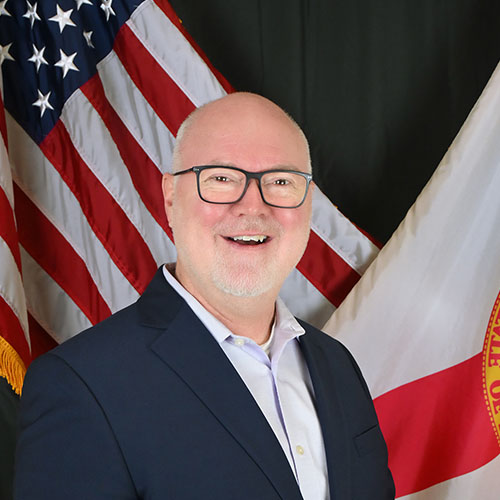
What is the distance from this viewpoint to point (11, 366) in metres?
1.88

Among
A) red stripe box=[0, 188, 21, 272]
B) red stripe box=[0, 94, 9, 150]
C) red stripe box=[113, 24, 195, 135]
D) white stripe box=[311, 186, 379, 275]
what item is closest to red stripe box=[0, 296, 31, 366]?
red stripe box=[0, 188, 21, 272]

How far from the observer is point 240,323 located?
1.25 meters

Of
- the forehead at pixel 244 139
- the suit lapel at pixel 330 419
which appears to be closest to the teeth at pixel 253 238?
the forehead at pixel 244 139

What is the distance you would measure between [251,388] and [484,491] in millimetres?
1227

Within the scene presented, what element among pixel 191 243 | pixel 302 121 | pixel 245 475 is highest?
pixel 302 121

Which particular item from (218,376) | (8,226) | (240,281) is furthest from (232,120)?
(8,226)


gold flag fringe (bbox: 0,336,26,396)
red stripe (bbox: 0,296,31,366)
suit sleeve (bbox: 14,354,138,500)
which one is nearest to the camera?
suit sleeve (bbox: 14,354,138,500)

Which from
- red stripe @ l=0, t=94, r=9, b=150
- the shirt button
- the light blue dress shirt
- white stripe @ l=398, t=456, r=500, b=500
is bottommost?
white stripe @ l=398, t=456, r=500, b=500

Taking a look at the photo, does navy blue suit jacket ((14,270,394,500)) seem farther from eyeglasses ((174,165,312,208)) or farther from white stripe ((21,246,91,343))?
white stripe ((21,246,91,343))

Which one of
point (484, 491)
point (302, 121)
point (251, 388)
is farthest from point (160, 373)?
point (302, 121)

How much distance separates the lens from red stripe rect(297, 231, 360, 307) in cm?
236

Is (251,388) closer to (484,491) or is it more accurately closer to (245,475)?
(245,475)

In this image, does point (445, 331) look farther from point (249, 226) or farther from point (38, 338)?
point (38, 338)

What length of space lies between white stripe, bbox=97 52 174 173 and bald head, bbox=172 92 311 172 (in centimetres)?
102
